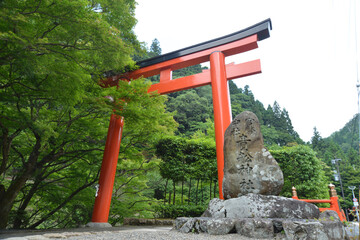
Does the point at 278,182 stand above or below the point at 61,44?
below

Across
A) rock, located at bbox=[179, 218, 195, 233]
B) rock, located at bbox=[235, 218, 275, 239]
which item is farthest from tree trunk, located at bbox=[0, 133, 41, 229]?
rock, located at bbox=[235, 218, 275, 239]

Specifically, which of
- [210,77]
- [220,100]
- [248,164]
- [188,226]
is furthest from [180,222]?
[210,77]

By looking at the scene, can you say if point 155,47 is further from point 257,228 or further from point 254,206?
point 257,228

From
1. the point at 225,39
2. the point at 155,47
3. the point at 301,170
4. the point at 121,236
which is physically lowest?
the point at 121,236

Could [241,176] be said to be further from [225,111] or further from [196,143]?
[196,143]

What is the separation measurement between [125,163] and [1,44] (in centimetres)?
582

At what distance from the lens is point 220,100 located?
670 centimetres

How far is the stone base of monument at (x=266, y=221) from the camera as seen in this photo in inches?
106

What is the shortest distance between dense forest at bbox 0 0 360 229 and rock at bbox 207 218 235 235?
203cm

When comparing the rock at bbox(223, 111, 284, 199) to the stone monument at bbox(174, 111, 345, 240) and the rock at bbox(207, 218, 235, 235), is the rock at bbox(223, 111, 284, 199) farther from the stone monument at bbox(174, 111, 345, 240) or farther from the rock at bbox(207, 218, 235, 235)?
the rock at bbox(207, 218, 235, 235)

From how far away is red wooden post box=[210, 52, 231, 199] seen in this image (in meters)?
6.37

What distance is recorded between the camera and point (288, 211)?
337 centimetres

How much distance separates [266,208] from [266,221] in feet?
1.31

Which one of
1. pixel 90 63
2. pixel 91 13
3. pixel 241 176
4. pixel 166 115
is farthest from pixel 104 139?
pixel 241 176
